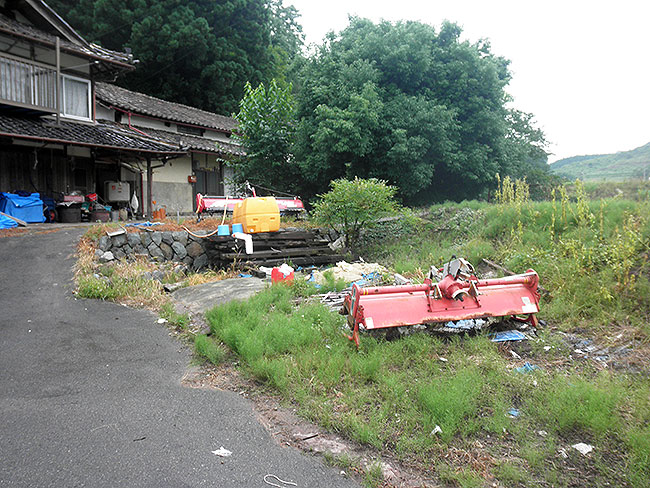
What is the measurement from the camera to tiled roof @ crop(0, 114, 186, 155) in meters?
11.7

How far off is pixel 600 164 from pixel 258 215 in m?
21.3

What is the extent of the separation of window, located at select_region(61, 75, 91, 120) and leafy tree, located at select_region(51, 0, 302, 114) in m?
12.5

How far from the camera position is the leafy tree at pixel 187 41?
25141 mm

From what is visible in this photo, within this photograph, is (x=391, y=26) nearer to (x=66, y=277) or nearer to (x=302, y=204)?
(x=302, y=204)

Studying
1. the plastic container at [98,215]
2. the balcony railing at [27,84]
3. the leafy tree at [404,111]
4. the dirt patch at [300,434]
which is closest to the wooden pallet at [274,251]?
the leafy tree at [404,111]

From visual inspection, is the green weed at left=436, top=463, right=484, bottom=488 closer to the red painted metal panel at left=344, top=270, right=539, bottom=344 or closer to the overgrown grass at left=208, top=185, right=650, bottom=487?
the overgrown grass at left=208, top=185, right=650, bottom=487

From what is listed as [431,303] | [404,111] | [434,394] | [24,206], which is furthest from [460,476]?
[24,206]

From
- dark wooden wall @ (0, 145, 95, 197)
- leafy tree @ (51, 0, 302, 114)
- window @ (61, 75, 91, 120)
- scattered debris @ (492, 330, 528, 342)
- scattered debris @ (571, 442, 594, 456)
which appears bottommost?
scattered debris @ (571, 442, 594, 456)

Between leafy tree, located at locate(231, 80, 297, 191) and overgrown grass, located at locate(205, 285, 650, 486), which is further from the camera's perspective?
leafy tree, located at locate(231, 80, 297, 191)

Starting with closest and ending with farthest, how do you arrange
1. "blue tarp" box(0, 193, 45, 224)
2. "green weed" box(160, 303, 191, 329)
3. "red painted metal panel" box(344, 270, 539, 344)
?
"red painted metal panel" box(344, 270, 539, 344)
"green weed" box(160, 303, 191, 329)
"blue tarp" box(0, 193, 45, 224)

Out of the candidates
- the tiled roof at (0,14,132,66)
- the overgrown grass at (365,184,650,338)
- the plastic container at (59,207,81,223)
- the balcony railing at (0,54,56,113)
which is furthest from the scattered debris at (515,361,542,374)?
the tiled roof at (0,14,132,66)

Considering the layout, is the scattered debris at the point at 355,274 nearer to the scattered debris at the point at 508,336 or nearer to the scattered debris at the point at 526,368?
the scattered debris at the point at 508,336

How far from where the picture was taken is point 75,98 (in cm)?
1416

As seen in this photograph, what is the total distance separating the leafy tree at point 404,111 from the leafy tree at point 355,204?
220 cm
